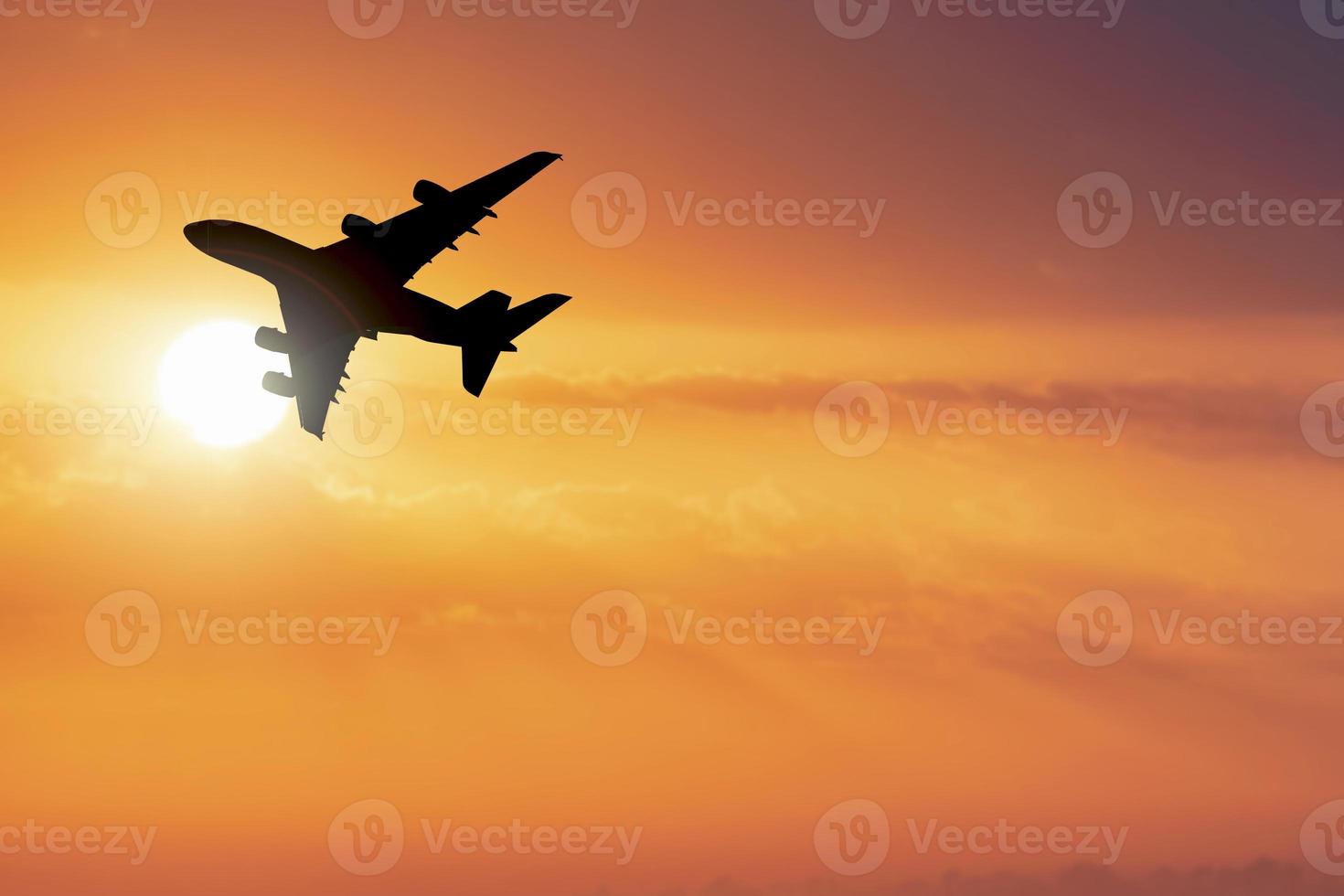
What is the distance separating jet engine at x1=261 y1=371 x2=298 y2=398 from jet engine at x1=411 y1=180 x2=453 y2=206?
1617 centimetres

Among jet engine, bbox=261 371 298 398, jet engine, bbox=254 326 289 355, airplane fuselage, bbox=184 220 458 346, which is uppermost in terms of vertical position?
airplane fuselage, bbox=184 220 458 346

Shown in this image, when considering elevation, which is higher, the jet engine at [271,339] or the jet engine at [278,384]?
the jet engine at [271,339]

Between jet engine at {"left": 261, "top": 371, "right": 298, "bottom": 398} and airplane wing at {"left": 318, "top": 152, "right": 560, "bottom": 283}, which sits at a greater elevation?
airplane wing at {"left": 318, "top": 152, "right": 560, "bottom": 283}

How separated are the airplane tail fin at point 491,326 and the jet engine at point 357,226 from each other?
24.0 feet

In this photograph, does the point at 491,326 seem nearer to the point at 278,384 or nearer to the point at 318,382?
the point at 318,382

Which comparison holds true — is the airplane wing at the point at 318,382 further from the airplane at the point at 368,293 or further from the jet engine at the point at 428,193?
the jet engine at the point at 428,193

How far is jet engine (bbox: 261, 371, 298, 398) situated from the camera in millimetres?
78125

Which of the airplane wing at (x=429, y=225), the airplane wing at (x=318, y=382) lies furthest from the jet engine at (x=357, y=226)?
the airplane wing at (x=318, y=382)

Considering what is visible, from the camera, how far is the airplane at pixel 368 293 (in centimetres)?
7100

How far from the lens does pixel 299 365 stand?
79375 mm

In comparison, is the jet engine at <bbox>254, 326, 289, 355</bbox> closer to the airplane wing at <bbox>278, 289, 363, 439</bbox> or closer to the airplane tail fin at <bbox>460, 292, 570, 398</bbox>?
the airplane wing at <bbox>278, 289, 363, 439</bbox>

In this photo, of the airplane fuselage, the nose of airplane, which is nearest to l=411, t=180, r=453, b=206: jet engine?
the airplane fuselage

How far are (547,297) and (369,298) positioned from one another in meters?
9.45

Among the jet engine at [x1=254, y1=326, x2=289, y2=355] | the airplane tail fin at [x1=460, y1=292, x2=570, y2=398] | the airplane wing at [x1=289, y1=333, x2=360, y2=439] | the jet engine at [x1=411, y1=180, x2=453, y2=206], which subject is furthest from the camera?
the airplane wing at [x1=289, y1=333, x2=360, y2=439]
